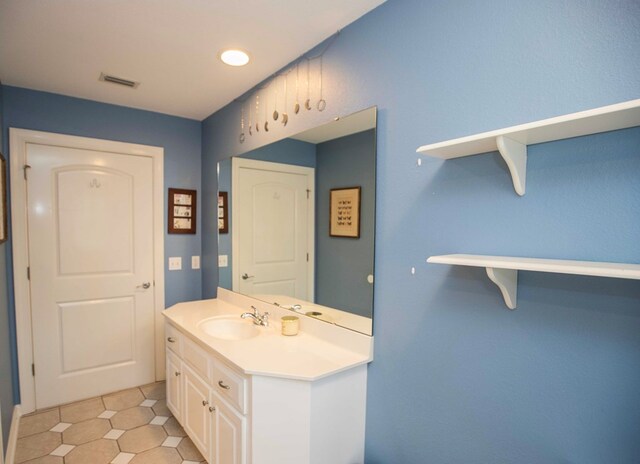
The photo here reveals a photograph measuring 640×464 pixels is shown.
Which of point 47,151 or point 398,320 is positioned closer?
point 398,320

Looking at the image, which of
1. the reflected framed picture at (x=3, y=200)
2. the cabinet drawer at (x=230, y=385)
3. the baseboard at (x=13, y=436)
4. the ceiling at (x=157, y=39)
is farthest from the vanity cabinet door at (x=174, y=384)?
the ceiling at (x=157, y=39)

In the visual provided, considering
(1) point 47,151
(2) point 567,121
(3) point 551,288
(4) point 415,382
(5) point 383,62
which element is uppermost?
(5) point 383,62

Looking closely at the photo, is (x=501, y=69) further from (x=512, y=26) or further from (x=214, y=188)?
(x=214, y=188)

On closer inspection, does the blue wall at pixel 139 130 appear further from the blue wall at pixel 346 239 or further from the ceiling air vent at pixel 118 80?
the blue wall at pixel 346 239

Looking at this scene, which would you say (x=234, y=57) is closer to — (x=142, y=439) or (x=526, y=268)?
(x=526, y=268)

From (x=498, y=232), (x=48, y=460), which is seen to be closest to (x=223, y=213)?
Result: (x=48, y=460)

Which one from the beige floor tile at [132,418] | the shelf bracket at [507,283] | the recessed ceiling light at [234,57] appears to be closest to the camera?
the shelf bracket at [507,283]

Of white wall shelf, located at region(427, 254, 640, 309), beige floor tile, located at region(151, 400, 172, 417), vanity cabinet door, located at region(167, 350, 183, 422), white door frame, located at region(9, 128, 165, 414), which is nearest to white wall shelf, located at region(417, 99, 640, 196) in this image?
white wall shelf, located at region(427, 254, 640, 309)

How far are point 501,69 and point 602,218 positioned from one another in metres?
0.58

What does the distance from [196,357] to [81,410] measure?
1451 millimetres

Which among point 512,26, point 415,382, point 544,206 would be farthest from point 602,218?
point 415,382

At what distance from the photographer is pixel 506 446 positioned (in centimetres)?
115

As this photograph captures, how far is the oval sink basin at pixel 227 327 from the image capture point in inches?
87.2

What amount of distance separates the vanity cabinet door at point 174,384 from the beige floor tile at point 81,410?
650 mm
